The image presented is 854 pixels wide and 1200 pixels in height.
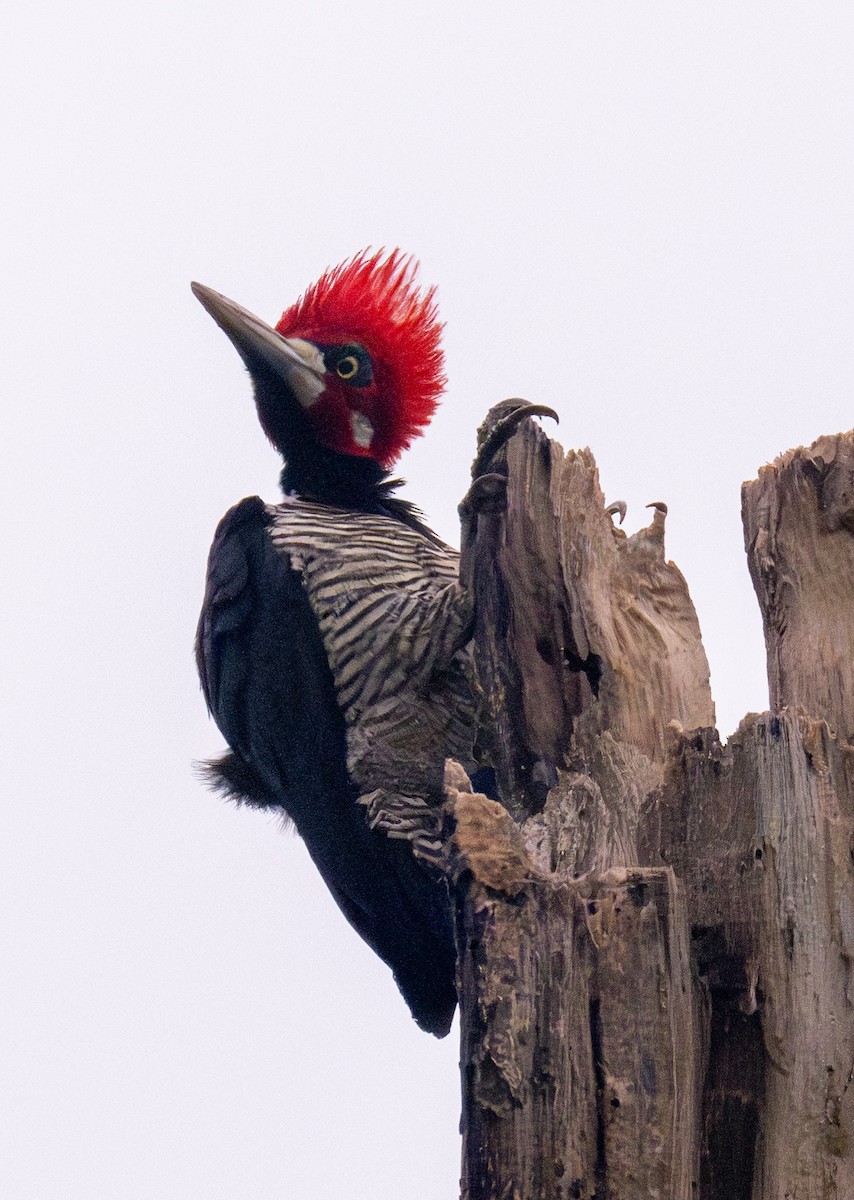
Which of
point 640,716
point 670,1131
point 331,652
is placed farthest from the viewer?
point 331,652

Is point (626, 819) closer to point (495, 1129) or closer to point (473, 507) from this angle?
point (495, 1129)

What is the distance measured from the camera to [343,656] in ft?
14.9

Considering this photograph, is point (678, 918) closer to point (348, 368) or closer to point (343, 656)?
point (343, 656)

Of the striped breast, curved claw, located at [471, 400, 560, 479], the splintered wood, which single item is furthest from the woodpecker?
the splintered wood

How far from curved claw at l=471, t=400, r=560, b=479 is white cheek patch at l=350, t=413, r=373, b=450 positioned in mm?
1356

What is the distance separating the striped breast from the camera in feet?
14.4

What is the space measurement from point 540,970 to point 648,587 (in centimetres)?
130

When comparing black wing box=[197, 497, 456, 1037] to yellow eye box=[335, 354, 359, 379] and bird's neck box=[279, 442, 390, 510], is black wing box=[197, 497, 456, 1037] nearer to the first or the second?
bird's neck box=[279, 442, 390, 510]

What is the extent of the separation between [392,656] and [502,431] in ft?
3.20

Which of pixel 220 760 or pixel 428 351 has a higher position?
pixel 428 351

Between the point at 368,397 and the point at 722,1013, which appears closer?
the point at 722,1013

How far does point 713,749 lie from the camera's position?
283 cm

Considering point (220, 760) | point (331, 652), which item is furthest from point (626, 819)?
point (220, 760)

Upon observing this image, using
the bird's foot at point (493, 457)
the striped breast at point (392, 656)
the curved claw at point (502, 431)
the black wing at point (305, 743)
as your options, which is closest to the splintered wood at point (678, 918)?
the bird's foot at point (493, 457)
